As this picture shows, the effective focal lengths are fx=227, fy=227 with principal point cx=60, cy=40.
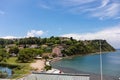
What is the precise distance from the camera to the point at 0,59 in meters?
99.4

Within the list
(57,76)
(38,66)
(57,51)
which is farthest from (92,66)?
(57,76)

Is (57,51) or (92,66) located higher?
(57,51)

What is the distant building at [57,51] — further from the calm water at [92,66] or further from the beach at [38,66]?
the beach at [38,66]

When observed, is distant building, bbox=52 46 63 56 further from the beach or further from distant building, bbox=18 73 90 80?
distant building, bbox=18 73 90 80

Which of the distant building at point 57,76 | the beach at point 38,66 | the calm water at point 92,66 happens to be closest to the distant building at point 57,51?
the calm water at point 92,66

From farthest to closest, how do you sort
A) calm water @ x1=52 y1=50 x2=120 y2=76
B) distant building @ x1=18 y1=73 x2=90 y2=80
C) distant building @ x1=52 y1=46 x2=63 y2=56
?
1. distant building @ x1=52 y1=46 x2=63 y2=56
2. calm water @ x1=52 y1=50 x2=120 y2=76
3. distant building @ x1=18 y1=73 x2=90 y2=80

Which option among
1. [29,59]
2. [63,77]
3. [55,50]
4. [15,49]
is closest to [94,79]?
[63,77]

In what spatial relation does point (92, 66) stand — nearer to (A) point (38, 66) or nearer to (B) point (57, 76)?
(A) point (38, 66)

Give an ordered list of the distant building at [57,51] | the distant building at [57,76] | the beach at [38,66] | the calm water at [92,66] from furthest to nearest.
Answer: the distant building at [57,51]
the beach at [38,66]
the calm water at [92,66]
the distant building at [57,76]

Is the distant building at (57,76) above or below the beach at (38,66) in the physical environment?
above

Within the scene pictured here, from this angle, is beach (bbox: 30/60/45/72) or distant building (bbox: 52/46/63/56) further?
distant building (bbox: 52/46/63/56)

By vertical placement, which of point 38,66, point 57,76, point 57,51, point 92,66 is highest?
point 57,51

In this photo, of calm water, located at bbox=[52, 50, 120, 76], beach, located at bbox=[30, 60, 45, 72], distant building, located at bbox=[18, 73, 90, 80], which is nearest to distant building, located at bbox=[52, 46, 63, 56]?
calm water, located at bbox=[52, 50, 120, 76]

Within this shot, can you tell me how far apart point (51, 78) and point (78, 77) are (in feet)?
12.9
